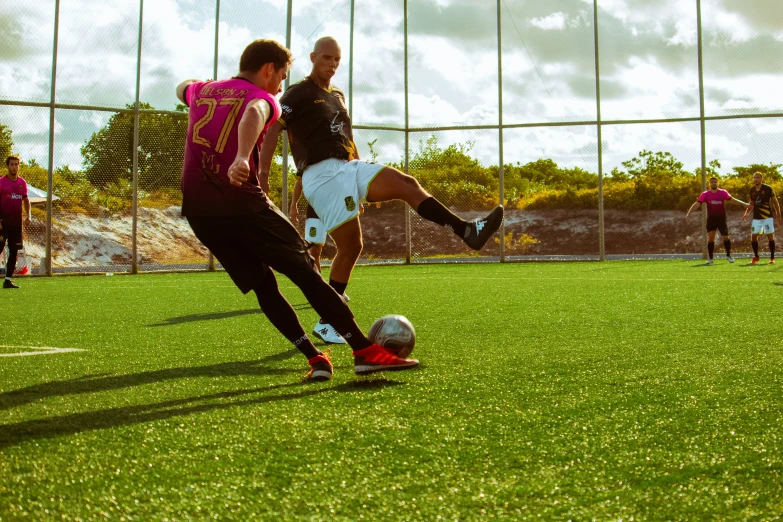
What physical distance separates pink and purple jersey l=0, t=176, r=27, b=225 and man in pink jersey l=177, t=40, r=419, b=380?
29.3 feet

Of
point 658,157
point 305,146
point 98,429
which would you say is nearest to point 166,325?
point 305,146

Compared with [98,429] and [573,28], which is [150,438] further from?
[573,28]

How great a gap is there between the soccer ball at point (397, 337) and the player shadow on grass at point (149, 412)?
18.0 inches

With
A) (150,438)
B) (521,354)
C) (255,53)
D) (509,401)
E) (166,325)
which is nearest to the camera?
(150,438)

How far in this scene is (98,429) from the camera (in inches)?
95.0

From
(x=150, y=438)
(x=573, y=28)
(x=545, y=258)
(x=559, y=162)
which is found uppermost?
(x=573, y=28)

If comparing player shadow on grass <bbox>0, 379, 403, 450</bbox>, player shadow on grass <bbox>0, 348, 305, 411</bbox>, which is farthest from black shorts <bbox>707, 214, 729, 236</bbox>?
player shadow on grass <bbox>0, 379, 403, 450</bbox>

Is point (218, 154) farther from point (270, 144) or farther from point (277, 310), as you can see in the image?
point (270, 144)

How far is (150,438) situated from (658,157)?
17.2 metres

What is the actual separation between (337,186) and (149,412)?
2.17m

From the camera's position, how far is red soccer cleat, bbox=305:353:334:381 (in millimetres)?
3277

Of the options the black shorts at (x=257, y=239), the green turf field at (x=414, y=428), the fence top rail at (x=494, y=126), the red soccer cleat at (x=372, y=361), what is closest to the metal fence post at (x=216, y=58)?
the fence top rail at (x=494, y=126)

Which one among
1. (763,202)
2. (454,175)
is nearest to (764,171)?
(763,202)

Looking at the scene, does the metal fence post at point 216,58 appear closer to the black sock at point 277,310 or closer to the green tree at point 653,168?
the green tree at point 653,168
